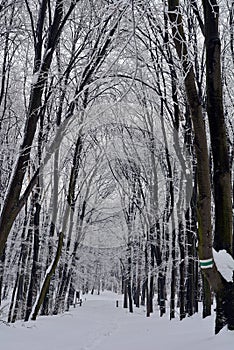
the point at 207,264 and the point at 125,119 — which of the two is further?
the point at 125,119

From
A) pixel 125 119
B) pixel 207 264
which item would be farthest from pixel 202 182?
pixel 125 119

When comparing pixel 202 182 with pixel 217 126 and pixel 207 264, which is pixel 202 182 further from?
pixel 207 264

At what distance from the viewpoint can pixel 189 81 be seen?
12.7ft

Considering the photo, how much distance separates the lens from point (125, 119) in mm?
12453

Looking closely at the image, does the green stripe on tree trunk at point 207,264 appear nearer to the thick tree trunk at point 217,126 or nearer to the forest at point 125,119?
the forest at point 125,119

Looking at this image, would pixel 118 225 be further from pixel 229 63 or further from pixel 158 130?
pixel 229 63

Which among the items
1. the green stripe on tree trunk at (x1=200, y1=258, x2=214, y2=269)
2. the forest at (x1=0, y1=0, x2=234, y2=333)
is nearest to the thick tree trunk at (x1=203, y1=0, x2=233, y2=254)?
the forest at (x1=0, y1=0, x2=234, y2=333)

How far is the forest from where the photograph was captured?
12.4ft

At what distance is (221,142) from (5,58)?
7394mm

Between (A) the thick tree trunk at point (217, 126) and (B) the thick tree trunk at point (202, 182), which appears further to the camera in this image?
(A) the thick tree trunk at point (217, 126)

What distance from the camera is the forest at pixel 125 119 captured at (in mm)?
3791

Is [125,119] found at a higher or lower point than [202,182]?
higher

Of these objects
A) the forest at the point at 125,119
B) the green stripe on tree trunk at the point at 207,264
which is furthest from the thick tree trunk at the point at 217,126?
the green stripe on tree trunk at the point at 207,264

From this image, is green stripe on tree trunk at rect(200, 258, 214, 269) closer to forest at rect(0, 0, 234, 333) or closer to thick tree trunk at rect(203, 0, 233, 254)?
forest at rect(0, 0, 234, 333)
